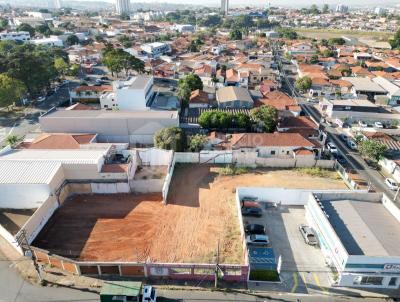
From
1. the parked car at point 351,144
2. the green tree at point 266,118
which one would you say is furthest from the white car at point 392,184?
the green tree at point 266,118

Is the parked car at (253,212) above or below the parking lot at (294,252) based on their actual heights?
above

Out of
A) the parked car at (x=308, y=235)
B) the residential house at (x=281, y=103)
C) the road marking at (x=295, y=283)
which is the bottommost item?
the road marking at (x=295, y=283)

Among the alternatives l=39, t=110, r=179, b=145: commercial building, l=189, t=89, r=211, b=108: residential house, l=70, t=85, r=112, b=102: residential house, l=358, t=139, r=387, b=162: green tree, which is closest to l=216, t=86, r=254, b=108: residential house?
l=189, t=89, r=211, b=108: residential house

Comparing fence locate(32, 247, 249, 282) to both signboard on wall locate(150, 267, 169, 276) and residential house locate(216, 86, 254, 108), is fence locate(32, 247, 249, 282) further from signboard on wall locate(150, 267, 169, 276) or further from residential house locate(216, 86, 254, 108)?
residential house locate(216, 86, 254, 108)

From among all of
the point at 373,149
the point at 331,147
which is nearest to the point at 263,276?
the point at 373,149

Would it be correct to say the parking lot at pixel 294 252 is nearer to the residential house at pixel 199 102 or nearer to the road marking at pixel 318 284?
the road marking at pixel 318 284

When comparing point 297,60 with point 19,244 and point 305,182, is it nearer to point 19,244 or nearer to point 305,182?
point 305,182
